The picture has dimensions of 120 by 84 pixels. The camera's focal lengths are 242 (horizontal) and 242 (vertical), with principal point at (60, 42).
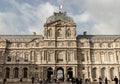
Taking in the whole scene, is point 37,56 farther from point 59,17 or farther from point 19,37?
point 59,17

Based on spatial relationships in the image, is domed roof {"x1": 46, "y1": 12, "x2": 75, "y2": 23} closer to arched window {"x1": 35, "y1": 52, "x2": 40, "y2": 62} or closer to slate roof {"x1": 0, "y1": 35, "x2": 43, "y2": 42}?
Result: slate roof {"x1": 0, "y1": 35, "x2": 43, "y2": 42}

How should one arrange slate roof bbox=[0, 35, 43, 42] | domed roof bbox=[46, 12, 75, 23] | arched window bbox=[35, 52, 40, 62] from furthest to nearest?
slate roof bbox=[0, 35, 43, 42]
domed roof bbox=[46, 12, 75, 23]
arched window bbox=[35, 52, 40, 62]

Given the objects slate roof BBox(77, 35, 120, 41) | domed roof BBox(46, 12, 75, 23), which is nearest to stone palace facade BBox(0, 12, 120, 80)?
domed roof BBox(46, 12, 75, 23)

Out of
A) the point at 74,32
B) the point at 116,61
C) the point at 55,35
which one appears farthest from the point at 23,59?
the point at 116,61

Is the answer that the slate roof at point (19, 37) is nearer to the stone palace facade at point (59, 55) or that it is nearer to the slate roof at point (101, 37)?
the stone palace facade at point (59, 55)

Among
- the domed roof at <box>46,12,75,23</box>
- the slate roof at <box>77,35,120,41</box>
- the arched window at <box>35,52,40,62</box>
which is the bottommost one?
the arched window at <box>35,52,40,62</box>

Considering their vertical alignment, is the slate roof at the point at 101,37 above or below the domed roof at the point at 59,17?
below

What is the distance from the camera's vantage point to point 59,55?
73812 mm

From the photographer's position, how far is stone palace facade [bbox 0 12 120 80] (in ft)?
240

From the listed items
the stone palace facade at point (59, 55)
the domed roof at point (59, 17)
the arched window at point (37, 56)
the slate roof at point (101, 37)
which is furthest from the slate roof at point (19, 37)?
the slate roof at point (101, 37)

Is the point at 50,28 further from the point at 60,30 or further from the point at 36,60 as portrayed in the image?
the point at 36,60

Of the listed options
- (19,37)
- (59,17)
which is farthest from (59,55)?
(19,37)

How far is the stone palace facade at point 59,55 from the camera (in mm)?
73125

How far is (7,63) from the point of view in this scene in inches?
2943
